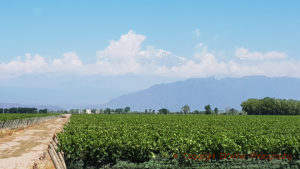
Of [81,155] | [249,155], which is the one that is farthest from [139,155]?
[249,155]

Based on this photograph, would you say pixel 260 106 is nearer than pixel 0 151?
No

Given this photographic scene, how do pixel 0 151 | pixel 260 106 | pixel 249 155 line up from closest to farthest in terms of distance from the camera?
1. pixel 249 155
2. pixel 0 151
3. pixel 260 106

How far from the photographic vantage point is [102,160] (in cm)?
1952

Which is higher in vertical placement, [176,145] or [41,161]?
[176,145]

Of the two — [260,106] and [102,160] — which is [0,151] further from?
[260,106]

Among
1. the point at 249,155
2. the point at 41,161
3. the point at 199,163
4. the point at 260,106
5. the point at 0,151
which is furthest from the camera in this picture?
the point at 260,106

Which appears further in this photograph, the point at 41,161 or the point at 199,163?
the point at 41,161

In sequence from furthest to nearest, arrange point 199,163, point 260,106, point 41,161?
point 260,106
point 41,161
point 199,163

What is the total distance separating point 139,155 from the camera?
18750 mm

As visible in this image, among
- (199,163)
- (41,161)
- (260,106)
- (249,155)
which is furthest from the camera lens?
(260,106)

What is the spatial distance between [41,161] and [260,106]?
16453 cm

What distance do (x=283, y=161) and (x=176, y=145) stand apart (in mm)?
5977

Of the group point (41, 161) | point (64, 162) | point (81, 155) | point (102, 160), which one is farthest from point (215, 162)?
point (41, 161)

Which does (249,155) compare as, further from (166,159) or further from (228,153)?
(166,159)
